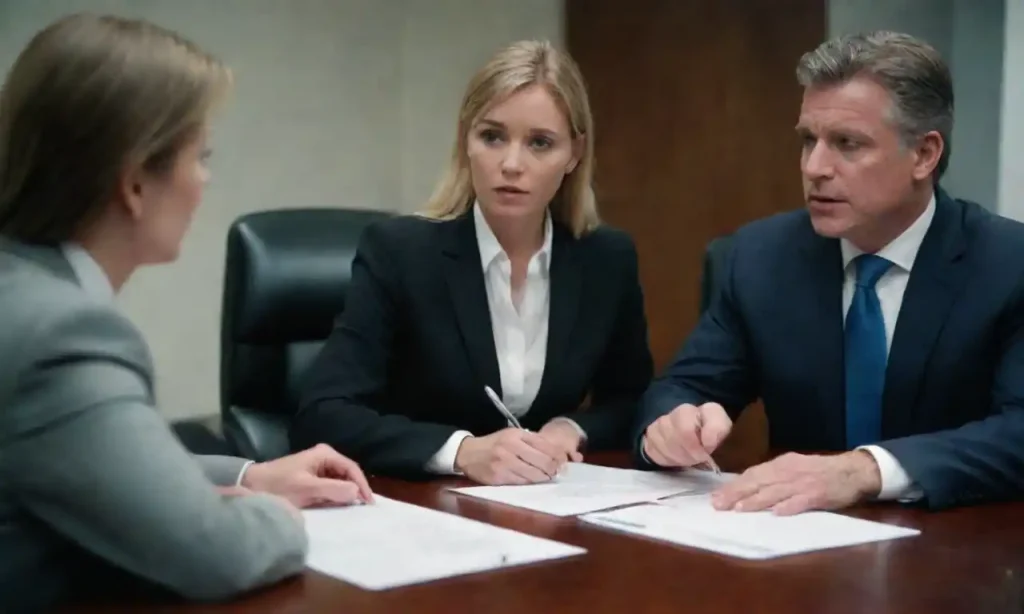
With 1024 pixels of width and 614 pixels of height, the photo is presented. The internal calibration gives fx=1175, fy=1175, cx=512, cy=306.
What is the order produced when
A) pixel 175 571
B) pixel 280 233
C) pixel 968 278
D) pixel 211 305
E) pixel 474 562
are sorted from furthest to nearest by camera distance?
pixel 211 305 < pixel 280 233 < pixel 968 278 < pixel 474 562 < pixel 175 571

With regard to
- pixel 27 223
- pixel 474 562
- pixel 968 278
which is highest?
pixel 27 223

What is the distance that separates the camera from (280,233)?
247 centimetres

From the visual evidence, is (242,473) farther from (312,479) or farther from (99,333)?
(99,333)

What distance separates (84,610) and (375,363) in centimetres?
107

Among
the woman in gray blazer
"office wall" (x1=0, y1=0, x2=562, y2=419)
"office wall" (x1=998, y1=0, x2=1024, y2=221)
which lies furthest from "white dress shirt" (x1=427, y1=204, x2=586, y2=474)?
"office wall" (x1=998, y1=0, x2=1024, y2=221)

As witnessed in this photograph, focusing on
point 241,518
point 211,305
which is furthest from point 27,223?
point 211,305

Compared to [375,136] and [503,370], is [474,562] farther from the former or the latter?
[375,136]

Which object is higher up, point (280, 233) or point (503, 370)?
point (280, 233)

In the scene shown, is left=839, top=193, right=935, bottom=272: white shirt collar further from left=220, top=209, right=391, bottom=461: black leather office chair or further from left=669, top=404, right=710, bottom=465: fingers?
left=220, top=209, right=391, bottom=461: black leather office chair

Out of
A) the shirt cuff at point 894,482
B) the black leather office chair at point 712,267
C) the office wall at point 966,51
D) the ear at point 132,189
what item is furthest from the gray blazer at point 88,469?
the office wall at point 966,51

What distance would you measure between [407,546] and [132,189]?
46 centimetres

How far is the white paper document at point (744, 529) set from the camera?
1274mm

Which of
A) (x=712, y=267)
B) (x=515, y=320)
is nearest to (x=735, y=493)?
(x=515, y=320)

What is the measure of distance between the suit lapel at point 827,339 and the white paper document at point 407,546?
2.79 ft
